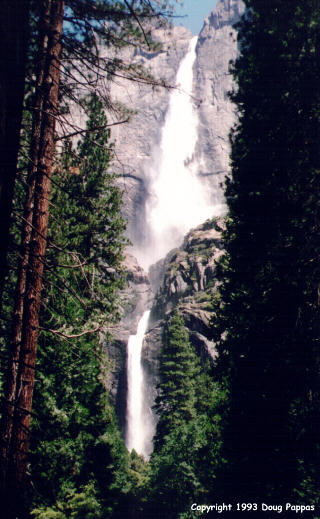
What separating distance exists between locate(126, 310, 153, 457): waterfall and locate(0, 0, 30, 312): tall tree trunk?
52.3m

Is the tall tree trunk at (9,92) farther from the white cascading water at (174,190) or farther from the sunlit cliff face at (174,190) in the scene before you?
the sunlit cliff face at (174,190)

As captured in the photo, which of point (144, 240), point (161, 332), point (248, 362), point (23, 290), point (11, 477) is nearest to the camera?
point (11, 477)

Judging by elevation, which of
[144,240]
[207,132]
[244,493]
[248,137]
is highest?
[207,132]

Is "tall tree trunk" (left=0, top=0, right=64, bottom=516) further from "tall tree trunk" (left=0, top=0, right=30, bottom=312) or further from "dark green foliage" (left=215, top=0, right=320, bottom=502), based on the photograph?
"dark green foliage" (left=215, top=0, right=320, bottom=502)

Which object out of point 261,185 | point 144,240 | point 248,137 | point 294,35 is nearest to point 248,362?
point 261,185

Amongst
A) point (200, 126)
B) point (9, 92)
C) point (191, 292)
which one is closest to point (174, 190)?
point (200, 126)

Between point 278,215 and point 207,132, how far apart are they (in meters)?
135

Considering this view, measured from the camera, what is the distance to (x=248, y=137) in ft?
29.4

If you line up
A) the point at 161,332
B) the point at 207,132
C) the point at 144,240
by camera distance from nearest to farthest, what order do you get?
the point at 161,332 < the point at 144,240 < the point at 207,132

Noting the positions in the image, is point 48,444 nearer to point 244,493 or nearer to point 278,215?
point 244,493

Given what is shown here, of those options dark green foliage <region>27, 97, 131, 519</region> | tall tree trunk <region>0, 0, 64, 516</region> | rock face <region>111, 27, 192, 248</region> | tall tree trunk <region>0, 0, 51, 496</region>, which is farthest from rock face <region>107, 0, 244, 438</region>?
dark green foliage <region>27, 97, 131, 519</region>

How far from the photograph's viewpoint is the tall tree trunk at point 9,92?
2076mm

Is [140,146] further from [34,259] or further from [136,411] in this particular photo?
[34,259]

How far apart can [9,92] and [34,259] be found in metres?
3.09
